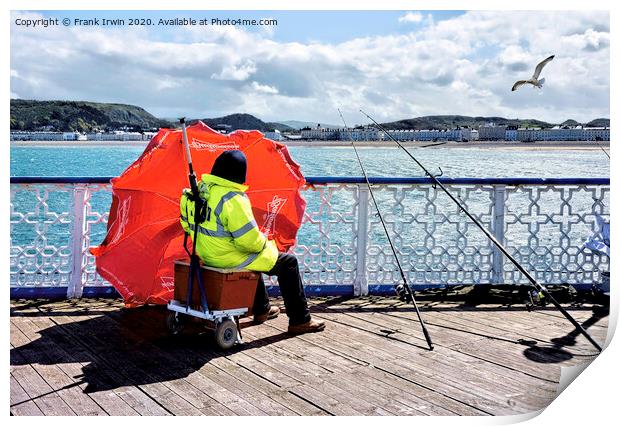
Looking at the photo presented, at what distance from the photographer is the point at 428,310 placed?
4.91m

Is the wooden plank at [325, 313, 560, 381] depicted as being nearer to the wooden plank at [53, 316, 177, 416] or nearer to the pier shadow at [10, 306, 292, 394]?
the pier shadow at [10, 306, 292, 394]

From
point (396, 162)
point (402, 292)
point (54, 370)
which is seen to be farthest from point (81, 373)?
point (396, 162)

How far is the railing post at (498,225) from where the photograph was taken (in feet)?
17.4

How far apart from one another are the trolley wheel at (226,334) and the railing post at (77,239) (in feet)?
5.03

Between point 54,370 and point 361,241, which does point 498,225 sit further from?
point 54,370

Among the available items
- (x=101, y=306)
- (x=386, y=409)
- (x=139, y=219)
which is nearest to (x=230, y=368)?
(x=386, y=409)

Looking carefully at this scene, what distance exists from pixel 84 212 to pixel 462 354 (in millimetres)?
2709

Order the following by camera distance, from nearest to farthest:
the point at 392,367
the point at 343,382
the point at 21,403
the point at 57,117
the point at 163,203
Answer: the point at 21,403 → the point at 343,382 → the point at 392,367 → the point at 163,203 → the point at 57,117

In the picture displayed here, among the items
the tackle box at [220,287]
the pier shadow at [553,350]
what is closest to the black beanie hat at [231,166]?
the tackle box at [220,287]

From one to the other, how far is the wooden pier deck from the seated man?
0.45 meters

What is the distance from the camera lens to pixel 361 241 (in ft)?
17.0

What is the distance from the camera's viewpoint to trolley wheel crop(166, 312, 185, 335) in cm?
407

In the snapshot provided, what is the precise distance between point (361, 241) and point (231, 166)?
1.69m

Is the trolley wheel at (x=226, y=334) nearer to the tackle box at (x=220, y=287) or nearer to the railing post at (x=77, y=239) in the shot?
the tackle box at (x=220, y=287)
